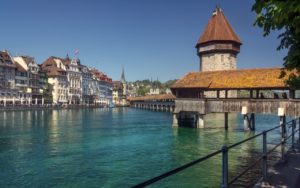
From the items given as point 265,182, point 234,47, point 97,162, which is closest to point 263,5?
point 265,182

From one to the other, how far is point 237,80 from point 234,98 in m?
1.93

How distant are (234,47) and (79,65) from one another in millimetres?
75687

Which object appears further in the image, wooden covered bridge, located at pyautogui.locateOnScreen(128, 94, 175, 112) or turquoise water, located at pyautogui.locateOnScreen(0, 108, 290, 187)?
wooden covered bridge, located at pyautogui.locateOnScreen(128, 94, 175, 112)

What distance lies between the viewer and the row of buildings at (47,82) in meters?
91.9

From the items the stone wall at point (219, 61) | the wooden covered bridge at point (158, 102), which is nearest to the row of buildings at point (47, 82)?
the wooden covered bridge at point (158, 102)

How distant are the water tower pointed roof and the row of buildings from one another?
53.4 metres

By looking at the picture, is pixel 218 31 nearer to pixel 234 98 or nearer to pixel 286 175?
pixel 234 98

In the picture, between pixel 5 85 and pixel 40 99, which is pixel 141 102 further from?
pixel 5 85

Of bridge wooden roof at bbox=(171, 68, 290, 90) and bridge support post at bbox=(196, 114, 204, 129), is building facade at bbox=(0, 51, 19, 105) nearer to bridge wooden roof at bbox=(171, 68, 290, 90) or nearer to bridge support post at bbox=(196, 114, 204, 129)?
bridge wooden roof at bbox=(171, 68, 290, 90)

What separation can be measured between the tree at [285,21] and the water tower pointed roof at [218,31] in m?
57.1

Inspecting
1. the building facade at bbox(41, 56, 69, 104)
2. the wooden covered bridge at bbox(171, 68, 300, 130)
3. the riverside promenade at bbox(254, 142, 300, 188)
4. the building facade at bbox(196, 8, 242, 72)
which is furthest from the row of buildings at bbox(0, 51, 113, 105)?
the riverside promenade at bbox(254, 142, 300, 188)

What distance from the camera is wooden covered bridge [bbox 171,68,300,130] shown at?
103ft

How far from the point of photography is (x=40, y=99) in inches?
4126

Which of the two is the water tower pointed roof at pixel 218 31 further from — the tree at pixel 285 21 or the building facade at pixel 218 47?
the tree at pixel 285 21
